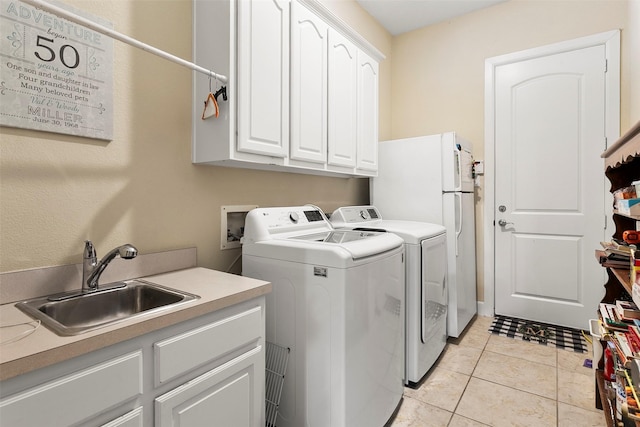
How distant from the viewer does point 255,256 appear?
168 centimetres

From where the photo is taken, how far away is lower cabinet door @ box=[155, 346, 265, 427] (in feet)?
3.30

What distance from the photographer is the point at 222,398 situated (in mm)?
1137

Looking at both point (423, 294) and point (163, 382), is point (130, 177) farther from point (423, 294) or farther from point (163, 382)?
point (423, 294)

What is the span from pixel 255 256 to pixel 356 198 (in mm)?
1595

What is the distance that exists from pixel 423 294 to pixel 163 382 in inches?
59.0

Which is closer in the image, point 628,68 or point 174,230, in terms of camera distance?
point 174,230

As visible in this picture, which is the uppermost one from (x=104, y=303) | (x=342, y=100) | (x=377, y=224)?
(x=342, y=100)

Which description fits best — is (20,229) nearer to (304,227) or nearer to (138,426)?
(138,426)

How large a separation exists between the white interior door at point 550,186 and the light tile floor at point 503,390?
58 cm

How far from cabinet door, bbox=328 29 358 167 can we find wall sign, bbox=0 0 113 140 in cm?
122

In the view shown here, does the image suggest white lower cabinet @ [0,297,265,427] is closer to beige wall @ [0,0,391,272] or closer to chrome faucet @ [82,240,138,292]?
chrome faucet @ [82,240,138,292]

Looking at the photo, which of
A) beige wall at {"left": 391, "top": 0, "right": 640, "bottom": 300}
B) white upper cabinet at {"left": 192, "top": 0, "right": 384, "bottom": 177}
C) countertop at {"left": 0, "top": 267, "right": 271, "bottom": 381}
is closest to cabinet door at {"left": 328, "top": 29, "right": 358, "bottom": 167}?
white upper cabinet at {"left": 192, "top": 0, "right": 384, "bottom": 177}

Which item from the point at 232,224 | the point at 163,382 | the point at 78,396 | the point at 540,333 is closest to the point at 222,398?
the point at 163,382

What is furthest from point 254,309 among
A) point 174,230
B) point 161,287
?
point 174,230
